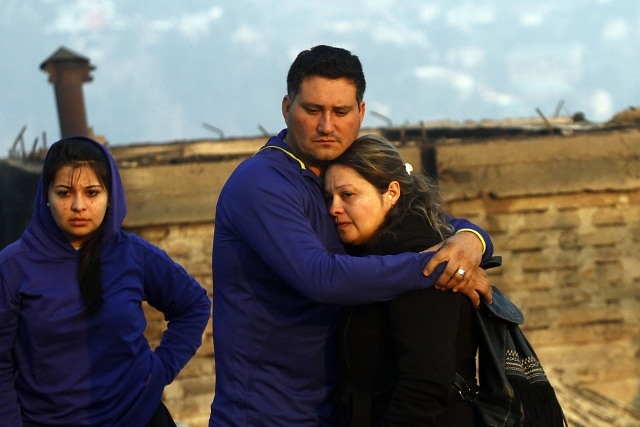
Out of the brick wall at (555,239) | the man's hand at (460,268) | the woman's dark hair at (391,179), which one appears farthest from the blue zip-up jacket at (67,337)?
the brick wall at (555,239)

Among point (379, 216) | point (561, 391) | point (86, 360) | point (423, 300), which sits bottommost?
point (561, 391)

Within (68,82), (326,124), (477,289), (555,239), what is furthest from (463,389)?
(68,82)

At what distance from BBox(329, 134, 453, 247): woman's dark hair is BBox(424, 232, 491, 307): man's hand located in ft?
0.44

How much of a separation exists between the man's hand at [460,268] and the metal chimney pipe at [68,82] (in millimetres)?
8741

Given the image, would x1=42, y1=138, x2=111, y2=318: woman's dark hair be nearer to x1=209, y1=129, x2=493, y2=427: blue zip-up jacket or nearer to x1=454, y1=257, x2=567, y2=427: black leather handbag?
x1=209, y1=129, x2=493, y2=427: blue zip-up jacket

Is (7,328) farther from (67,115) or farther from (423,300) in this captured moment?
(67,115)

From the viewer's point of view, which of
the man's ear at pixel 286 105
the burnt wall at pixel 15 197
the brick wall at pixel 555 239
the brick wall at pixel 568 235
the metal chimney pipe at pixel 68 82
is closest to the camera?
the man's ear at pixel 286 105

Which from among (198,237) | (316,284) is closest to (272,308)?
(316,284)

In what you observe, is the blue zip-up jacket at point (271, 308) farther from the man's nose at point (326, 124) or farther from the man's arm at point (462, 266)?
the man's arm at point (462, 266)

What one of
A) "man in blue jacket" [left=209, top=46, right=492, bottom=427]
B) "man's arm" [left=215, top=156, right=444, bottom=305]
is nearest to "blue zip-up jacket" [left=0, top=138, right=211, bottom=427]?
"man in blue jacket" [left=209, top=46, right=492, bottom=427]

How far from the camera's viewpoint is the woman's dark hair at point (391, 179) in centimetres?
259

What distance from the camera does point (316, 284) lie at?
2398mm

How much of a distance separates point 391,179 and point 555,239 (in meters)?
5.47

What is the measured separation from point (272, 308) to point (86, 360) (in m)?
0.77
